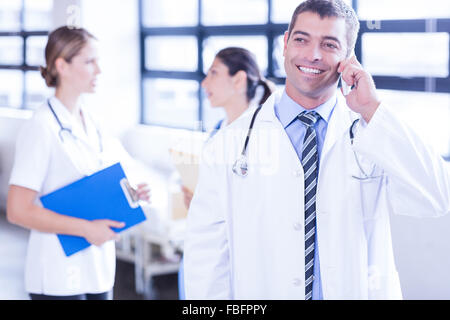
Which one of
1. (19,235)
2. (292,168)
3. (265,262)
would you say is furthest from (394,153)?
(19,235)

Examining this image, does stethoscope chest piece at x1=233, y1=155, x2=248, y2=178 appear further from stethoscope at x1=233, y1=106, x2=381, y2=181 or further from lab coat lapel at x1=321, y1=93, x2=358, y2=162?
lab coat lapel at x1=321, y1=93, x2=358, y2=162

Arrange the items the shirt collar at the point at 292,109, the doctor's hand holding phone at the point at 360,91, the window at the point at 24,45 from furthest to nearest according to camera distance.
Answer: the window at the point at 24,45
the shirt collar at the point at 292,109
the doctor's hand holding phone at the point at 360,91

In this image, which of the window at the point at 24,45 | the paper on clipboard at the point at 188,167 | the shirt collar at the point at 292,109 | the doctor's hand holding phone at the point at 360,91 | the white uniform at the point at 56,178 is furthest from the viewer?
the window at the point at 24,45

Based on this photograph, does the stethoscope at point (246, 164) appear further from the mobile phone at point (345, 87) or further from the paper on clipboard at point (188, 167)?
the paper on clipboard at point (188, 167)

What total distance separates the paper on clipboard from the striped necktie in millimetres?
667

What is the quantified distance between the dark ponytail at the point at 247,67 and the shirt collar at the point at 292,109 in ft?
2.08

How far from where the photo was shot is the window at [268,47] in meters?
1.65

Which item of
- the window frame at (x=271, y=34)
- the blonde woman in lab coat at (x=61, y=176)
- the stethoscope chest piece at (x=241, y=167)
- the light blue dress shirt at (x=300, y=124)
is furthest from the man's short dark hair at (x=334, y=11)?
the blonde woman in lab coat at (x=61, y=176)

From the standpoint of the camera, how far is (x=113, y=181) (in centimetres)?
138

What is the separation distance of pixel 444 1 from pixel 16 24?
258 cm

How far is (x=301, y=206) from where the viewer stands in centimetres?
98

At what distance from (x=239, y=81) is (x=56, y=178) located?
1.94 feet

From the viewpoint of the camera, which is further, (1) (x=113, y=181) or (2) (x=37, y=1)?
(2) (x=37, y=1)
